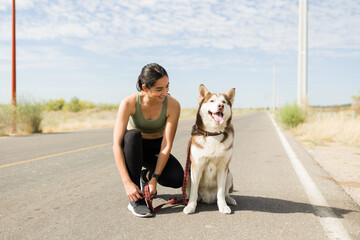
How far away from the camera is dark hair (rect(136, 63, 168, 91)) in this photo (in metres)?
3.44

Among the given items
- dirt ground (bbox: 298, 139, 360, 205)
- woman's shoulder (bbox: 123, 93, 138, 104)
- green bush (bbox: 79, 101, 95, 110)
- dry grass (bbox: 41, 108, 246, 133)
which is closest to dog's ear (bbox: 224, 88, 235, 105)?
woman's shoulder (bbox: 123, 93, 138, 104)

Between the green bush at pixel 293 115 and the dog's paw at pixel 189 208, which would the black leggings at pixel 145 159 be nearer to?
the dog's paw at pixel 189 208

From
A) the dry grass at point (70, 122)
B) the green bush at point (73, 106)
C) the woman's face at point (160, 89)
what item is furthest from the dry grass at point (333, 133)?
the green bush at point (73, 106)

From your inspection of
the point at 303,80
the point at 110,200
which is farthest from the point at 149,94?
the point at 303,80

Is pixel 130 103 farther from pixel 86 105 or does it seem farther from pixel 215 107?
pixel 86 105

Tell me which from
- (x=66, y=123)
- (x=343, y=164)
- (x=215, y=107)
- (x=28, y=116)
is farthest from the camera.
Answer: (x=66, y=123)

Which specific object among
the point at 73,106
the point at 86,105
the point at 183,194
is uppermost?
the point at 86,105

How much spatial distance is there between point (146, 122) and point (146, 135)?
244 mm

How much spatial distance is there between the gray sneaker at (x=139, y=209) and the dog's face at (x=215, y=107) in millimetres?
1081

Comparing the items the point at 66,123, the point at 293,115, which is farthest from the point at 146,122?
the point at 66,123

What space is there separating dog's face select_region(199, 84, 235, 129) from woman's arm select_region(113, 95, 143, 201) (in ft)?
2.67

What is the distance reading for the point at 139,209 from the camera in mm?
3393

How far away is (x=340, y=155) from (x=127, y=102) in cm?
614

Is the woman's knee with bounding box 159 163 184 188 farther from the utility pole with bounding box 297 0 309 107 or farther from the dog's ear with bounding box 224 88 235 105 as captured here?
the utility pole with bounding box 297 0 309 107
